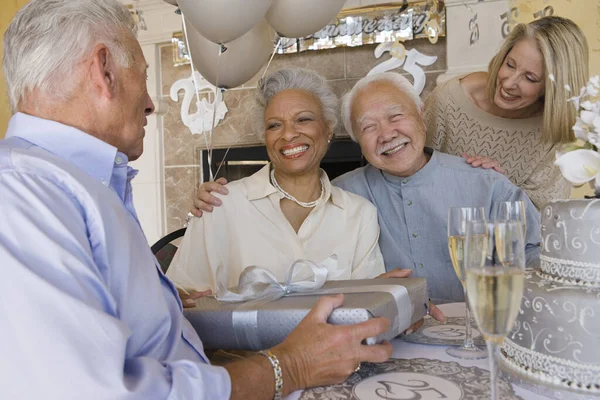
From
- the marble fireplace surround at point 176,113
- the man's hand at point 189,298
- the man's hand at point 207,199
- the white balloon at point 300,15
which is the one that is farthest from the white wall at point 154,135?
the man's hand at point 189,298

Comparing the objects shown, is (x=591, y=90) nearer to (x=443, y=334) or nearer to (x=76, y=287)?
(x=443, y=334)

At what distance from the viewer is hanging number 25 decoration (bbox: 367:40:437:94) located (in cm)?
309

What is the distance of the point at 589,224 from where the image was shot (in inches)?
32.9

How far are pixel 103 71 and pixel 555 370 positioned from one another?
82cm

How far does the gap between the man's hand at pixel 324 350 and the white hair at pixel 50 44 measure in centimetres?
52

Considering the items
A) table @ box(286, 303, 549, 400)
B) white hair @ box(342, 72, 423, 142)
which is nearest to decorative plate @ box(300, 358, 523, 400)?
table @ box(286, 303, 549, 400)

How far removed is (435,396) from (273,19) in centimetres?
159

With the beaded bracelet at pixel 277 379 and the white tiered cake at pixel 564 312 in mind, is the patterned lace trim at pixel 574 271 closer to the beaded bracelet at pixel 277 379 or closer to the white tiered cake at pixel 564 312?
the white tiered cake at pixel 564 312

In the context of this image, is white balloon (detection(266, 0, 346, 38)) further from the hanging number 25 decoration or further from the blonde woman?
the hanging number 25 decoration

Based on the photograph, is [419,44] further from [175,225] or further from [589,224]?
[589,224]

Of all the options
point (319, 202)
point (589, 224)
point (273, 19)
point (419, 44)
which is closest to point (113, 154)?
point (589, 224)

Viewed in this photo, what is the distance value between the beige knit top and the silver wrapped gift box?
1207mm

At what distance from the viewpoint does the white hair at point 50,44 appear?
81cm

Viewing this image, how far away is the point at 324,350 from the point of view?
88 cm
